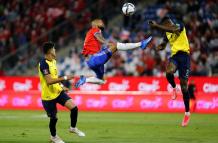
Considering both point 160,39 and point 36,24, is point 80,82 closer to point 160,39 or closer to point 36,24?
point 160,39

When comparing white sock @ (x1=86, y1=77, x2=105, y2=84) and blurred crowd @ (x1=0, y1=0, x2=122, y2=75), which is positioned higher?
blurred crowd @ (x1=0, y1=0, x2=122, y2=75)

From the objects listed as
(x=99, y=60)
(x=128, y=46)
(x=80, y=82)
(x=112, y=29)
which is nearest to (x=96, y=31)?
(x=99, y=60)

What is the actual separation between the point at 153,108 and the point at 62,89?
1278 centimetres

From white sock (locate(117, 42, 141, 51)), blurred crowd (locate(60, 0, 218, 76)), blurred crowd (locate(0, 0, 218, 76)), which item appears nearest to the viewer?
white sock (locate(117, 42, 141, 51))

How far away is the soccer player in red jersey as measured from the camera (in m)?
16.9

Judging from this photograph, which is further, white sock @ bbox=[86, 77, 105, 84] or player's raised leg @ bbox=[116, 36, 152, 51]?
white sock @ bbox=[86, 77, 105, 84]

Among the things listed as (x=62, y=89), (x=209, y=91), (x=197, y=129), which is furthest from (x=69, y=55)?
(x=62, y=89)

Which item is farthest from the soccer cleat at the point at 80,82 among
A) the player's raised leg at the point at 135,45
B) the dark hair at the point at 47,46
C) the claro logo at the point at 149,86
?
the claro logo at the point at 149,86

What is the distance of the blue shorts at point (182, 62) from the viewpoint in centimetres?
1859

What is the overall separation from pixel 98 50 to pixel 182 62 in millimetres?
2536

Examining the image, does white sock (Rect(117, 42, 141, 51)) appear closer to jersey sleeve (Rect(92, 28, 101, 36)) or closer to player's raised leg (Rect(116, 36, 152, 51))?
player's raised leg (Rect(116, 36, 152, 51))

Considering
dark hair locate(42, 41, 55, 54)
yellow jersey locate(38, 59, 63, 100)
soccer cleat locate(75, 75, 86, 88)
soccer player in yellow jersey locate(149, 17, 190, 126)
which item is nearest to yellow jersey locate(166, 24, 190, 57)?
soccer player in yellow jersey locate(149, 17, 190, 126)

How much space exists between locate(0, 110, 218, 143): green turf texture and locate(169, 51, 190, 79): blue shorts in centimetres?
159

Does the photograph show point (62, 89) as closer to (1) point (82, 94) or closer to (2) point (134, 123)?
(2) point (134, 123)
